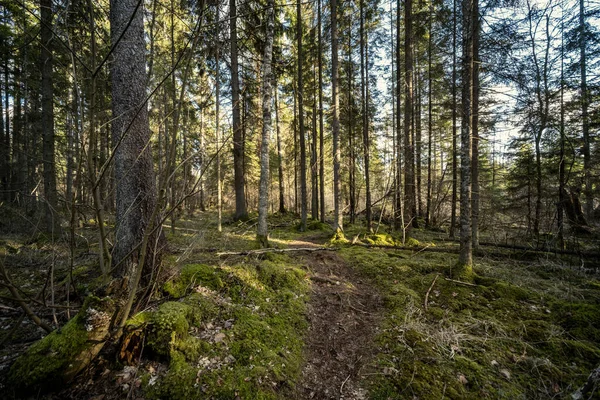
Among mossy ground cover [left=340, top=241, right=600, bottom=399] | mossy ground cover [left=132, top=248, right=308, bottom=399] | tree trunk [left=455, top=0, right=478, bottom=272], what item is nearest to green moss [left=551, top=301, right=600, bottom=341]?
mossy ground cover [left=340, top=241, right=600, bottom=399]

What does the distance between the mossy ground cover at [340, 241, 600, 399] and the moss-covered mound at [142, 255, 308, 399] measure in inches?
50.0

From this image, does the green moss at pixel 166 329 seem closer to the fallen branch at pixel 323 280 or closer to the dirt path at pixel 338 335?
the dirt path at pixel 338 335

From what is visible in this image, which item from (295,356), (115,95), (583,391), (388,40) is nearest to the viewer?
(583,391)

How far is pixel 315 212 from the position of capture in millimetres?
15719

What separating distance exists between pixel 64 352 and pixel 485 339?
16.0ft

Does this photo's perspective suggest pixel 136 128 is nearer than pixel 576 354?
No

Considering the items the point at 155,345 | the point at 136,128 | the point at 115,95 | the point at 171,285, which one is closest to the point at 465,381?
the point at 155,345

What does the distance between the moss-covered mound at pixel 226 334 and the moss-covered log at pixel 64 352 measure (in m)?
0.44

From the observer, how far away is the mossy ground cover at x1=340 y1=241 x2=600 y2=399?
9.05 ft

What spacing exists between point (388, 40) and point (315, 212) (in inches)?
420

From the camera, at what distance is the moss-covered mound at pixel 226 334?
7.88 ft

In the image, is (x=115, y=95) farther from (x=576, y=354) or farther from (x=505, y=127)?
(x=505, y=127)

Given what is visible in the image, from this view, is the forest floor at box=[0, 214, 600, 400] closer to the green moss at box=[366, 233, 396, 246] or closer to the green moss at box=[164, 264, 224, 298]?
the green moss at box=[164, 264, 224, 298]

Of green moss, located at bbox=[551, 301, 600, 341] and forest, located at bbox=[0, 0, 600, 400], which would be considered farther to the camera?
green moss, located at bbox=[551, 301, 600, 341]
